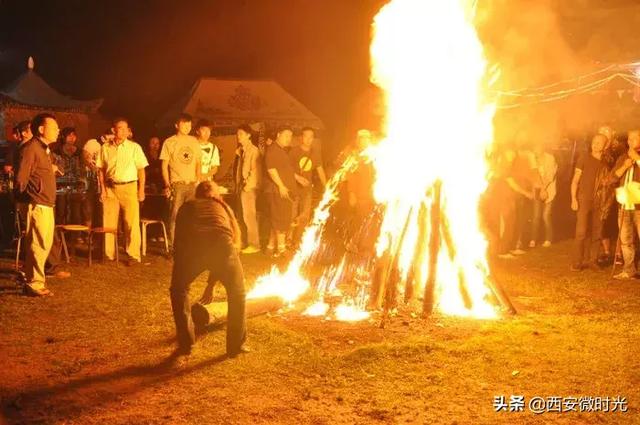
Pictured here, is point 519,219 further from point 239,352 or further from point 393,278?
point 239,352

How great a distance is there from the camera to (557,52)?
15.7 meters

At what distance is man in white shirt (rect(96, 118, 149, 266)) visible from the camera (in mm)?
9844

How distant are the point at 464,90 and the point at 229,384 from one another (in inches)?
208

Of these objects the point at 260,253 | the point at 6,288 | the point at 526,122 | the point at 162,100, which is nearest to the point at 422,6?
the point at 260,253

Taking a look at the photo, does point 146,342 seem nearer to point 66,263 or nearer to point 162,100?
point 66,263

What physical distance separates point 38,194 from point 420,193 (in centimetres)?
497

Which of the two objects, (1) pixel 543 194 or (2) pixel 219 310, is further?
(1) pixel 543 194

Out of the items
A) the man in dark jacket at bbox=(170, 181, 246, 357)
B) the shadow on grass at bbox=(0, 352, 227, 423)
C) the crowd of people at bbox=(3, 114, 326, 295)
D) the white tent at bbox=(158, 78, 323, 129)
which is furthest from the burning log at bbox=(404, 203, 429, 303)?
the white tent at bbox=(158, 78, 323, 129)

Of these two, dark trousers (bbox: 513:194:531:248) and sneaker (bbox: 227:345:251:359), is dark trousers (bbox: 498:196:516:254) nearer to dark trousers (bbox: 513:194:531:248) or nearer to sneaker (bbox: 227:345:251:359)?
dark trousers (bbox: 513:194:531:248)

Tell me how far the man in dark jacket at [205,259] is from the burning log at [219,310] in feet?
2.15

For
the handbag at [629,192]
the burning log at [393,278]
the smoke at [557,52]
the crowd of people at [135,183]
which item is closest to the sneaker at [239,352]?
the burning log at [393,278]

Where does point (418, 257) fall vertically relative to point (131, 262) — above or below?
above

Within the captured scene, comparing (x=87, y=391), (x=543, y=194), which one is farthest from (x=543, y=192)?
(x=87, y=391)

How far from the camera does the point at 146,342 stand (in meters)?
6.29
